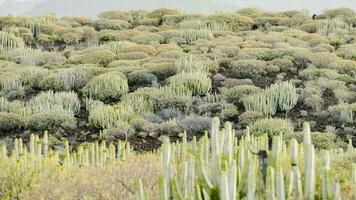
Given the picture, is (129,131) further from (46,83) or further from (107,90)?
(46,83)

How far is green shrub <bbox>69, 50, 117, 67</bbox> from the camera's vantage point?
2008 centimetres

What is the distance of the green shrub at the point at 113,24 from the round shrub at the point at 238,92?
529 inches

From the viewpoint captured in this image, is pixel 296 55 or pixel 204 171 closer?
pixel 204 171

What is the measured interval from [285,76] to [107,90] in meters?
4.69

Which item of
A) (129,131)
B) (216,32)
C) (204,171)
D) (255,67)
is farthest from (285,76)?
(204,171)

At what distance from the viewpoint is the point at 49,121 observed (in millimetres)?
13828

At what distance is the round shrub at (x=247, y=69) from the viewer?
17641 millimetres

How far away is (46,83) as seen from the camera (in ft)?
56.3

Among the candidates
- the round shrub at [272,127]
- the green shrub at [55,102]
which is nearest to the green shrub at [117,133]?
the green shrub at [55,102]

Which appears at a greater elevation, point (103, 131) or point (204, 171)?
point (204, 171)

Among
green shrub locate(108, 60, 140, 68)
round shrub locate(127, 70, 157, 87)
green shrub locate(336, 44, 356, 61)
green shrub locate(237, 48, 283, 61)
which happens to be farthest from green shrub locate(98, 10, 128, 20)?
round shrub locate(127, 70, 157, 87)

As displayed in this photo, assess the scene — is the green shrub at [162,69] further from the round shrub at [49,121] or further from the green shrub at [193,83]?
the round shrub at [49,121]

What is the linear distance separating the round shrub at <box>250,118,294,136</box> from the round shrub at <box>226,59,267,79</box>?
4.37 metres

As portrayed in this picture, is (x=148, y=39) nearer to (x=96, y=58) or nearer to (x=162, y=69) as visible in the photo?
(x=96, y=58)
